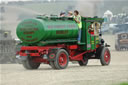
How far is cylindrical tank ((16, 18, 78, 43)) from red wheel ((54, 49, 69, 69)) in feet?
2.09

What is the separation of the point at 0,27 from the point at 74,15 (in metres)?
17.6

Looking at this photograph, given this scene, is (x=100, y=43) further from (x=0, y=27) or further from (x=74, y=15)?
(x=0, y=27)

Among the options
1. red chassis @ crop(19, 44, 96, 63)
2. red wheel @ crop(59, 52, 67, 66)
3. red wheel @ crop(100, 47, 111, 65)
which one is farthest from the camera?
red wheel @ crop(100, 47, 111, 65)

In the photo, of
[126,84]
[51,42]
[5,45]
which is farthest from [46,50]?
[5,45]

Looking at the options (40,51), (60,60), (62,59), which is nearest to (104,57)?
(62,59)

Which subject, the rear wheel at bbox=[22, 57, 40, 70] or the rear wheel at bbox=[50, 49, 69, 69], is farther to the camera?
the rear wheel at bbox=[22, 57, 40, 70]

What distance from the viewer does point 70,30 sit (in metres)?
23.1

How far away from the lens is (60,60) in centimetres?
2244

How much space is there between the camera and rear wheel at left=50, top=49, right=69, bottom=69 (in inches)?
867

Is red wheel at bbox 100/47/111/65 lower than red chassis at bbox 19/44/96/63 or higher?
lower

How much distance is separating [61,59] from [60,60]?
83mm

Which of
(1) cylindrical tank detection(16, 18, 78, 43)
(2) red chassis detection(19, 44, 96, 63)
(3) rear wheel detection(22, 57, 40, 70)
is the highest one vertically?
(1) cylindrical tank detection(16, 18, 78, 43)

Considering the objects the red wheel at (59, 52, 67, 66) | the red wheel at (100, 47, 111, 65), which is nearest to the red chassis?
the red wheel at (59, 52, 67, 66)

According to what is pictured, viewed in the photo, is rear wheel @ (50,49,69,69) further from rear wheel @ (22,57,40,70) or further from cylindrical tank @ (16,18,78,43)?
rear wheel @ (22,57,40,70)
